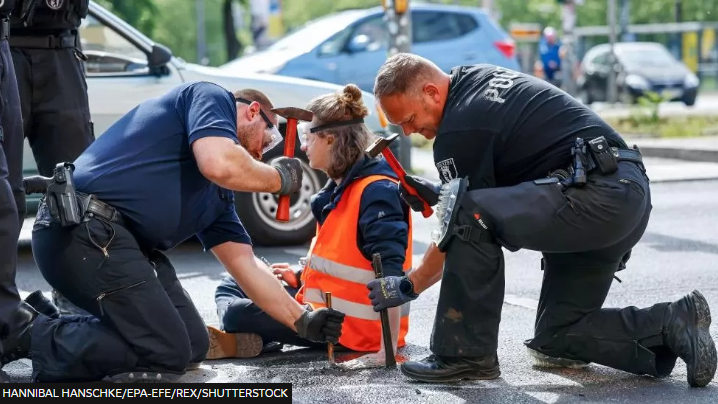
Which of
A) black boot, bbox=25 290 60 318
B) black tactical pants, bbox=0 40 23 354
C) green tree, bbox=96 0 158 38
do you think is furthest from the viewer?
green tree, bbox=96 0 158 38

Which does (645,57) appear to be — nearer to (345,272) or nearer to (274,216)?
(274,216)

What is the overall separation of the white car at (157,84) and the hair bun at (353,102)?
2740 millimetres

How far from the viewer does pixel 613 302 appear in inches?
257

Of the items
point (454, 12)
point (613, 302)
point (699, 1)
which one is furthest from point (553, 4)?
point (613, 302)

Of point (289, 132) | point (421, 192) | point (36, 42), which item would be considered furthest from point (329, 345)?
point (36, 42)

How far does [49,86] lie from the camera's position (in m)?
6.15

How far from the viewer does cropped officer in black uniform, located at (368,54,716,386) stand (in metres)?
4.55

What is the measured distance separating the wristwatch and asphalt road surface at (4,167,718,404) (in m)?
0.32

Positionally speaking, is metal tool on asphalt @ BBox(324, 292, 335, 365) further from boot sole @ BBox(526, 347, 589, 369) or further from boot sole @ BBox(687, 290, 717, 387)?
boot sole @ BBox(687, 290, 717, 387)

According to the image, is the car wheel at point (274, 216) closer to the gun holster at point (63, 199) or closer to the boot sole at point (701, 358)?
the gun holster at point (63, 199)

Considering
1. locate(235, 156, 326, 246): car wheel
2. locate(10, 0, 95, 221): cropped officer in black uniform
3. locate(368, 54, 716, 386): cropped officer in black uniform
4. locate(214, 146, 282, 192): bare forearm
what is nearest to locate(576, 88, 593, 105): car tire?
locate(235, 156, 326, 246): car wheel

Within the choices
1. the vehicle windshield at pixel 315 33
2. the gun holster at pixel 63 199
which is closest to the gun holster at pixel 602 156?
the gun holster at pixel 63 199

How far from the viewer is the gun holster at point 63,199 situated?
4.58 metres

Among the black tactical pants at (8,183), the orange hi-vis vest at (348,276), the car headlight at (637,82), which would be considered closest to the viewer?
the black tactical pants at (8,183)
